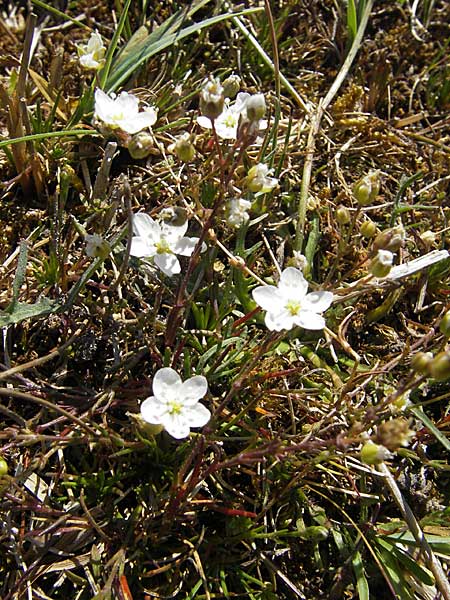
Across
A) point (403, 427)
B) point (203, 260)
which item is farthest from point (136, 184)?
point (403, 427)

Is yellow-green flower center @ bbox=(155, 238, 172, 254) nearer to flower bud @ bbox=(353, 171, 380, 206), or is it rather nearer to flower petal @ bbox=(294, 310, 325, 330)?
flower petal @ bbox=(294, 310, 325, 330)

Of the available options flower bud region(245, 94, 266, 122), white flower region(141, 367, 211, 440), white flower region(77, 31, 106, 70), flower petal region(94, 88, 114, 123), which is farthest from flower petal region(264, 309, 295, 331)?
white flower region(77, 31, 106, 70)

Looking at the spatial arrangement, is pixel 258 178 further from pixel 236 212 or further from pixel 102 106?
pixel 102 106

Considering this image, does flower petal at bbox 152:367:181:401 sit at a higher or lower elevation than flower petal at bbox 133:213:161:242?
lower

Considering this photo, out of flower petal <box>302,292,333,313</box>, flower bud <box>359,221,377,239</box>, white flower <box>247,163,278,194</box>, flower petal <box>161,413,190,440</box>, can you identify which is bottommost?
flower petal <box>161,413,190,440</box>

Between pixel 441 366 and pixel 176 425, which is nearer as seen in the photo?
pixel 441 366

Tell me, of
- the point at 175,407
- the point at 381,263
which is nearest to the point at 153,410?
the point at 175,407

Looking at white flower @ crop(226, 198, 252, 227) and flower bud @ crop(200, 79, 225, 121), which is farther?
white flower @ crop(226, 198, 252, 227)
